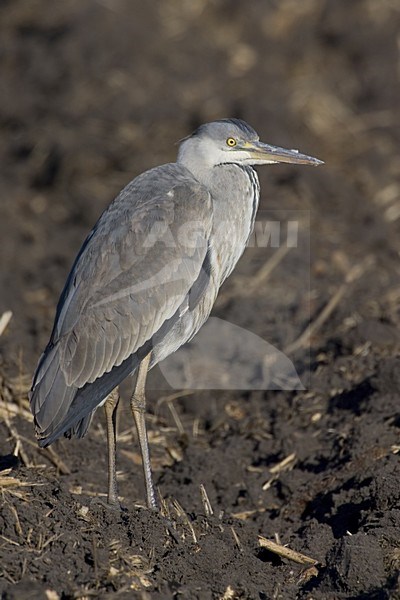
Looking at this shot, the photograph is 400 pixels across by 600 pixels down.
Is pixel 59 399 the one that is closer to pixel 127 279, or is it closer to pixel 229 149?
pixel 127 279

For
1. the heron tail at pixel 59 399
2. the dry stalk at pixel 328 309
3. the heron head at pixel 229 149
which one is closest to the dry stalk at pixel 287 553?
the heron tail at pixel 59 399

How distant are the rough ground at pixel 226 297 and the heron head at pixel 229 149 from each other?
1352 millimetres

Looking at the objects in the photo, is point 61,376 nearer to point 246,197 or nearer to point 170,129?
point 246,197

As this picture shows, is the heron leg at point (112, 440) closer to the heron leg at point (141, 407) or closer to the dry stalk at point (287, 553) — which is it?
the heron leg at point (141, 407)

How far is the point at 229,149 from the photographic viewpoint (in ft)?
18.5

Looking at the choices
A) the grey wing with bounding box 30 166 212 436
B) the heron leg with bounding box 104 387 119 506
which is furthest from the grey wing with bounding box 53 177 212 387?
the heron leg with bounding box 104 387 119 506

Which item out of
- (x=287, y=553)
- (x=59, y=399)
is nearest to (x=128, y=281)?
(x=59, y=399)

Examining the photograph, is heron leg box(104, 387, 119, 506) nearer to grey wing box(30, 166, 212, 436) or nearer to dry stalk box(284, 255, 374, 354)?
grey wing box(30, 166, 212, 436)

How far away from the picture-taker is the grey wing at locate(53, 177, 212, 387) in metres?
4.92

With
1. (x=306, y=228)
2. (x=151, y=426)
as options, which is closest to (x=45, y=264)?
(x=306, y=228)

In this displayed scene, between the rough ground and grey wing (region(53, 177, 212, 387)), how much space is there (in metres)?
0.64

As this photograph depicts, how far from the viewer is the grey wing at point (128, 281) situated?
492cm

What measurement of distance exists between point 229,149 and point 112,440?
1.70 metres

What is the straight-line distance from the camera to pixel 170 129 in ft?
33.7
